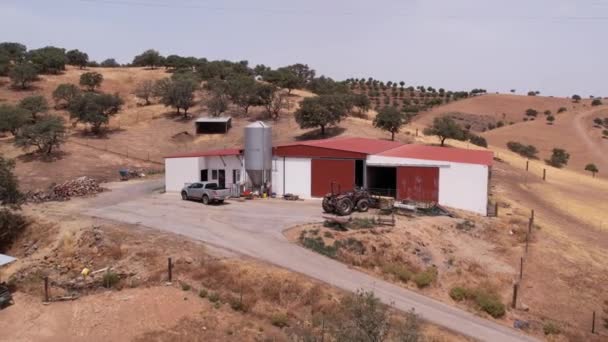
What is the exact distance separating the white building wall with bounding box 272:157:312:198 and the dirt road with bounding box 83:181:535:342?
1930 millimetres

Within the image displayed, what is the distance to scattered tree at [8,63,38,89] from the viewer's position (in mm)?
79750

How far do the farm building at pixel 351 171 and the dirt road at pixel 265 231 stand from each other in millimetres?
2389

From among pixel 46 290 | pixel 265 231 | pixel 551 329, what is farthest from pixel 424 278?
pixel 46 290

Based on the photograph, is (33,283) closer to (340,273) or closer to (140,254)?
(140,254)

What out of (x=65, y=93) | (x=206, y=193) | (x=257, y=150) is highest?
(x=65, y=93)

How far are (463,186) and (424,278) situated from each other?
470 inches

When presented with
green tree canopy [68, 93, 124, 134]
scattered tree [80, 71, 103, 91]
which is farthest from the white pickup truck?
scattered tree [80, 71, 103, 91]

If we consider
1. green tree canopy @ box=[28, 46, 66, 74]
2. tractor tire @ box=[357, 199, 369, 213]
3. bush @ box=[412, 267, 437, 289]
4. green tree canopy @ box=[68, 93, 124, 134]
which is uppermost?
green tree canopy @ box=[28, 46, 66, 74]

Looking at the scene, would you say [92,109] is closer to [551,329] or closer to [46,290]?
[46,290]

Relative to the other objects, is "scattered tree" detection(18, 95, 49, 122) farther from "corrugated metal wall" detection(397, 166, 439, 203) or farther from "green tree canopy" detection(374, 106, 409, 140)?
"corrugated metal wall" detection(397, 166, 439, 203)

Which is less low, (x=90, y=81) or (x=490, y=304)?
(x=90, y=81)

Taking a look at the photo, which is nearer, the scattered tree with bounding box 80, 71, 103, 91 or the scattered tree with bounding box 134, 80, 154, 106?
the scattered tree with bounding box 134, 80, 154, 106

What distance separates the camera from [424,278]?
21.9 m

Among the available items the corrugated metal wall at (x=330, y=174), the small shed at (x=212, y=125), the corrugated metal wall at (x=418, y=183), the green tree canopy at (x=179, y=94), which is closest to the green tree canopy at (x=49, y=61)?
the green tree canopy at (x=179, y=94)
